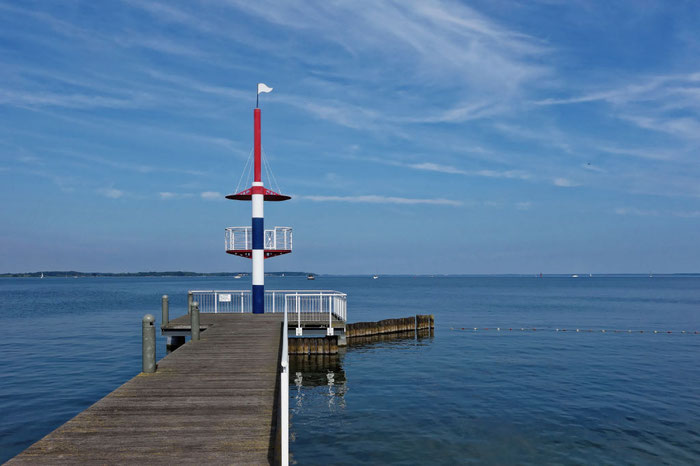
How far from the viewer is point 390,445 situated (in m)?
12.1

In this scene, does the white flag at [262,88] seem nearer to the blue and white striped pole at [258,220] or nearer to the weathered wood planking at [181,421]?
the blue and white striped pole at [258,220]

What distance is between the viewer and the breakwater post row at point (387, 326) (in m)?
32.0

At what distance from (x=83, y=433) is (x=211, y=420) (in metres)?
2.01

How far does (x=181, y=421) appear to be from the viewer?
823 centimetres

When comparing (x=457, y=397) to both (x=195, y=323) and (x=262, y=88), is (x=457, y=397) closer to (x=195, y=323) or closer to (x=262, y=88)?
(x=195, y=323)

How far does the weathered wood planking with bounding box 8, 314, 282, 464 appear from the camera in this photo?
22.5ft

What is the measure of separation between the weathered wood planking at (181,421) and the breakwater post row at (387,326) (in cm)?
1888

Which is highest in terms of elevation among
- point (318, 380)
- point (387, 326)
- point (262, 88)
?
point (262, 88)

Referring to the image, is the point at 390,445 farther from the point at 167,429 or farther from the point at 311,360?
the point at 311,360

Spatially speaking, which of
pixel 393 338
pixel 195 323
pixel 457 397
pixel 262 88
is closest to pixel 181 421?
pixel 195 323

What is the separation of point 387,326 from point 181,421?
2702 centimetres

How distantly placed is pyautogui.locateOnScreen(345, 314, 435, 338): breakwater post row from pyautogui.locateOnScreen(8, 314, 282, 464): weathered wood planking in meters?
18.9

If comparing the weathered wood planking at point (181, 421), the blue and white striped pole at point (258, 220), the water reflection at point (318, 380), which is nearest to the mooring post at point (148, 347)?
the weathered wood planking at point (181, 421)

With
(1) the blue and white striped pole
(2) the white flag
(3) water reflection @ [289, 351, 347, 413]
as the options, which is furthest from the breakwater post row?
(2) the white flag
